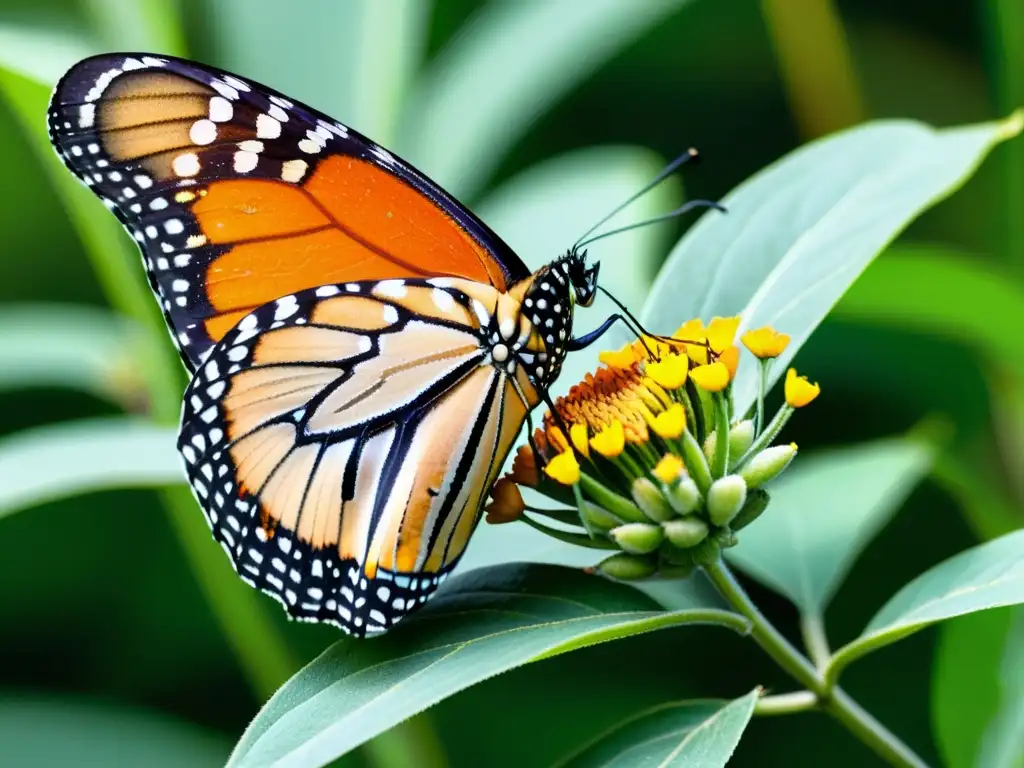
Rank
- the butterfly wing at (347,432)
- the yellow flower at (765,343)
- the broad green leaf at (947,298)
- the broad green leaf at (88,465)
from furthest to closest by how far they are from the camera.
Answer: the broad green leaf at (947,298) → the broad green leaf at (88,465) → the butterfly wing at (347,432) → the yellow flower at (765,343)

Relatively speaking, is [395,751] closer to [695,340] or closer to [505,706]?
[505,706]

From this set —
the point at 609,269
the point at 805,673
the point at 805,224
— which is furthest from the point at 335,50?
the point at 805,673

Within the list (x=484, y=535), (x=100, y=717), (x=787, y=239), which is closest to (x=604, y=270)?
(x=787, y=239)

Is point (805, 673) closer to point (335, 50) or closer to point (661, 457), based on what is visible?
point (661, 457)

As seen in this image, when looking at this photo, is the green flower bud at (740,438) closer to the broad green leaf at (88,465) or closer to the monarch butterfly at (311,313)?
the monarch butterfly at (311,313)

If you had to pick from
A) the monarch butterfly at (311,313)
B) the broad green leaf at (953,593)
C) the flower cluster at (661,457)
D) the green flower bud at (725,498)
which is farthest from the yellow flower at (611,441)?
the broad green leaf at (953,593)

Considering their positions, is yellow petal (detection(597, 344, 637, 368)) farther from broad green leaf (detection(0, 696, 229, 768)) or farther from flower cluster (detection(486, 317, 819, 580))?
broad green leaf (detection(0, 696, 229, 768))
